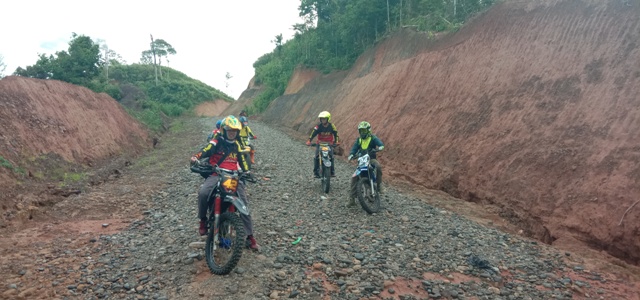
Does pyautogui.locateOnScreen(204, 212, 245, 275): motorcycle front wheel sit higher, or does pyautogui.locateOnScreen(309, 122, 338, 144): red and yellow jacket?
pyautogui.locateOnScreen(309, 122, 338, 144): red and yellow jacket

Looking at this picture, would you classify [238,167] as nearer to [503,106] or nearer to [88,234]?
[88,234]

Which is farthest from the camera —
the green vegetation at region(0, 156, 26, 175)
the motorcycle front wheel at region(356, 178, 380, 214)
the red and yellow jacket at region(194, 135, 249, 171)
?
the green vegetation at region(0, 156, 26, 175)

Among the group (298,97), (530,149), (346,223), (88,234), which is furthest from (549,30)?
(298,97)

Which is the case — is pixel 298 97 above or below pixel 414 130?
above

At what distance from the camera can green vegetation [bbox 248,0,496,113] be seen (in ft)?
67.5

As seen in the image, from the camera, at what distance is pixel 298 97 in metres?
38.1

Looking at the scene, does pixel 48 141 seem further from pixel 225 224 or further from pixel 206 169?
pixel 225 224

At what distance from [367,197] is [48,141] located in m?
11.0

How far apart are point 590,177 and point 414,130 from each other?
→ 307 inches

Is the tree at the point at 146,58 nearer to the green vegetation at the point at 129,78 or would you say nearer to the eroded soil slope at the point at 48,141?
the green vegetation at the point at 129,78

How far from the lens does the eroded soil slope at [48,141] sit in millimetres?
8634

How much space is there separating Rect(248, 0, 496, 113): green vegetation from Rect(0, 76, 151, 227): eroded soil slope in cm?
1732

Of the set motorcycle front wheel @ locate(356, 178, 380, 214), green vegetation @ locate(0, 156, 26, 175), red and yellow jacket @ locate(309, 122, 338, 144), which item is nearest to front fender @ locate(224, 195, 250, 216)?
motorcycle front wheel @ locate(356, 178, 380, 214)

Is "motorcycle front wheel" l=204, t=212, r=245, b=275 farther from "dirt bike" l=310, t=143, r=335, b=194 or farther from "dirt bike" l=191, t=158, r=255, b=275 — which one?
"dirt bike" l=310, t=143, r=335, b=194
